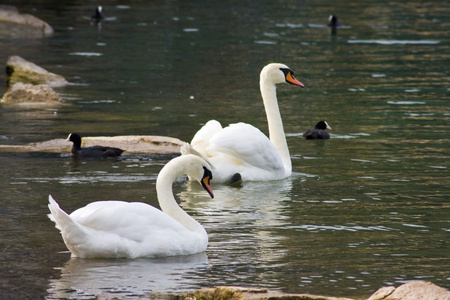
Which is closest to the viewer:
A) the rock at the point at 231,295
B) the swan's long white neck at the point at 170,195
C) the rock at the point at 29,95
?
the rock at the point at 231,295

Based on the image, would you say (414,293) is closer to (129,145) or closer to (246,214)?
(246,214)

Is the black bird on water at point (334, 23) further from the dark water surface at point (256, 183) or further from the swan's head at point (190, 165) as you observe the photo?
the swan's head at point (190, 165)

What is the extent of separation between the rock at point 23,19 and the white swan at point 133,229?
25979 mm

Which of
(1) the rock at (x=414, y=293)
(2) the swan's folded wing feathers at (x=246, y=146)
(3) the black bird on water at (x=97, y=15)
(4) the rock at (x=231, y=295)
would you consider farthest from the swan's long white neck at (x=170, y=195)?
(3) the black bird on water at (x=97, y=15)

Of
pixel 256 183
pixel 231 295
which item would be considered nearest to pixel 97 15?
pixel 256 183

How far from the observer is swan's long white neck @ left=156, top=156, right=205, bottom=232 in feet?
33.4

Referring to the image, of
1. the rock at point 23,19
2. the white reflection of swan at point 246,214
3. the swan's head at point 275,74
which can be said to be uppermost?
the swan's head at point 275,74

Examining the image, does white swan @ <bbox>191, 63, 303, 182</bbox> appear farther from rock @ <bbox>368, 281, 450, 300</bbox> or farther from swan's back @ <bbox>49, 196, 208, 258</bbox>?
rock @ <bbox>368, 281, 450, 300</bbox>

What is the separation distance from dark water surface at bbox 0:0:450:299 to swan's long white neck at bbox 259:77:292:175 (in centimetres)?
29

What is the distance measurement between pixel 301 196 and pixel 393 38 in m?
22.8

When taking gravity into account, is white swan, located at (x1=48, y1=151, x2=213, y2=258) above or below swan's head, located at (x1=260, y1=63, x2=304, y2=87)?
below

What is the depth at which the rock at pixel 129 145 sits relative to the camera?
15.7 m

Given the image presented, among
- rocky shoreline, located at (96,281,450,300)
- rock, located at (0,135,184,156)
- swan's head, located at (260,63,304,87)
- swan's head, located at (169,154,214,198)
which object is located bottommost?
rock, located at (0,135,184,156)

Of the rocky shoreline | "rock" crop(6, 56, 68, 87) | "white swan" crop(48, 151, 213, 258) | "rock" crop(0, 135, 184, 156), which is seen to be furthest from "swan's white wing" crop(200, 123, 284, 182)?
"rock" crop(6, 56, 68, 87)
